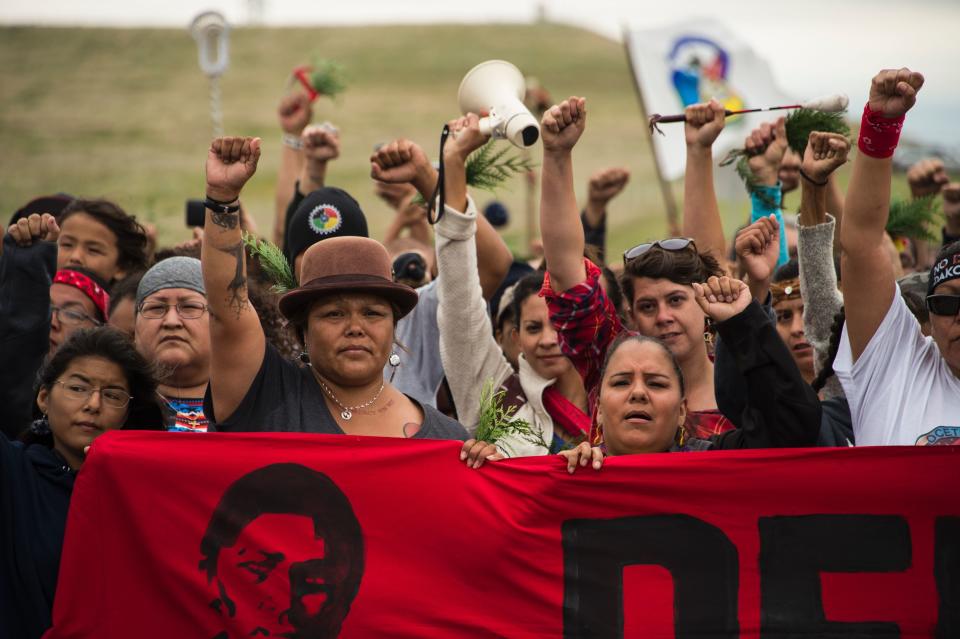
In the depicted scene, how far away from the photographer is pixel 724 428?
4.86 metres

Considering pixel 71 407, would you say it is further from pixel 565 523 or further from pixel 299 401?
pixel 565 523

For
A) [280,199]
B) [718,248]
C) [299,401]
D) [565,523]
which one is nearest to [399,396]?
[299,401]

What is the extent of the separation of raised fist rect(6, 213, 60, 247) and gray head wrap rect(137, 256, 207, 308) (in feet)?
1.31

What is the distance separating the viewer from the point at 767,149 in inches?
240

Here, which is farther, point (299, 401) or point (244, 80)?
point (244, 80)

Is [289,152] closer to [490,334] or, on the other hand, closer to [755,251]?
[490,334]

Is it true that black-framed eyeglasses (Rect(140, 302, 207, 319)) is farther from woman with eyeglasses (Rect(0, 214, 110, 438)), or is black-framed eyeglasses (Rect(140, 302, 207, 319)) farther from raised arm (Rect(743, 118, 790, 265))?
raised arm (Rect(743, 118, 790, 265))

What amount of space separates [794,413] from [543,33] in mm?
62717

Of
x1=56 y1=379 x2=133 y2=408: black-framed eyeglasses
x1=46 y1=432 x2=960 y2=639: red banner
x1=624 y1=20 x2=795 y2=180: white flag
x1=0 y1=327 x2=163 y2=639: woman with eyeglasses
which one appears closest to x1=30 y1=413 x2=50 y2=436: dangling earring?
x1=0 y1=327 x2=163 y2=639: woman with eyeglasses

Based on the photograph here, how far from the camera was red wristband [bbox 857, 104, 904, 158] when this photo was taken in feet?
14.2

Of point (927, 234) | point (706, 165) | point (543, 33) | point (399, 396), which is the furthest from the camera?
point (543, 33)

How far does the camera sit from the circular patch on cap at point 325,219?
5539 millimetres

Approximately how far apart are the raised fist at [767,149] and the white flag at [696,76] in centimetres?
368

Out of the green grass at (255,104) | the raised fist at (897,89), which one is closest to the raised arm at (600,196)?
the raised fist at (897,89)
